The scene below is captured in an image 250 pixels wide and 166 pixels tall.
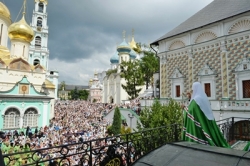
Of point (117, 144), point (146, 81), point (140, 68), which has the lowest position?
point (117, 144)

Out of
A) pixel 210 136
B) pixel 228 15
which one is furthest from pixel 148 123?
pixel 228 15

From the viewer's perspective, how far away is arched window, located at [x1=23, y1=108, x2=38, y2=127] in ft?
56.0

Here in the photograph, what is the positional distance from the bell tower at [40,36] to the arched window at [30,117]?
2524 cm

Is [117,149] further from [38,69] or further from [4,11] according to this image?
[4,11]

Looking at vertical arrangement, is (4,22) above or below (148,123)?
above

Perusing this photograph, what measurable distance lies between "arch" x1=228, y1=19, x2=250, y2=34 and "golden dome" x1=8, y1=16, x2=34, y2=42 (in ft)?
72.6

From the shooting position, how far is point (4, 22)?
79.0 ft

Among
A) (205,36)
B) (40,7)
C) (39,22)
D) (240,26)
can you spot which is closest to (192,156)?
(240,26)

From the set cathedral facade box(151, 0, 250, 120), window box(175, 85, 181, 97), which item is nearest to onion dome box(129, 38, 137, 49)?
cathedral facade box(151, 0, 250, 120)

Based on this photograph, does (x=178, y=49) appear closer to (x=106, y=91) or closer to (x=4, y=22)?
(x=4, y=22)

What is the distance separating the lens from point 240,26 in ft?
39.4

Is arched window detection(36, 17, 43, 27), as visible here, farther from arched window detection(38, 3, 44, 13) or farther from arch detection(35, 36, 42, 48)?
arch detection(35, 36, 42, 48)

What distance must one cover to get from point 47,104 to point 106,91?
29631mm

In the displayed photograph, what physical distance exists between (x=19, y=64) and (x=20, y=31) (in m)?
4.49
